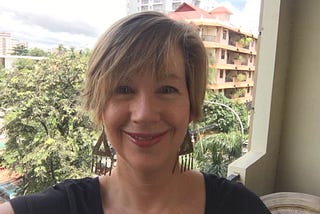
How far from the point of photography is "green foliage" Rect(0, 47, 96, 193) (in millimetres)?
1140

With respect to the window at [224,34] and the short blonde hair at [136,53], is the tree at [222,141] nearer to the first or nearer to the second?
the window at [224,34]

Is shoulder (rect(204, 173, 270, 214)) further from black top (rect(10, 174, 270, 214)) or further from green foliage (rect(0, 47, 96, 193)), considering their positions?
green foliage (rect(0, 47, 96, 193))

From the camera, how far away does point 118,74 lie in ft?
2.07

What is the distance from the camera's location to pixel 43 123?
1352 millimetres

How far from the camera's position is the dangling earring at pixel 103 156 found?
77 centimetres

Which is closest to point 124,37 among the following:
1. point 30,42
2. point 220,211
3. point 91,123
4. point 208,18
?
point 91,123

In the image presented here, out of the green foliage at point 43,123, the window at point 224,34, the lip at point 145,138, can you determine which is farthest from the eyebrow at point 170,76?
the window at point 224,34

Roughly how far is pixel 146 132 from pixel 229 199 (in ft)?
0.88

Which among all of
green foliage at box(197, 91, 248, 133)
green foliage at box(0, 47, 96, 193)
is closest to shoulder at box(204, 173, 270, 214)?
green foliage at box(0, 47, 96, 193)

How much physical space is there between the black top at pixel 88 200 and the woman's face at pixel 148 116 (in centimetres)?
13

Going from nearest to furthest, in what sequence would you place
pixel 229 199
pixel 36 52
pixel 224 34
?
pixel 229 199 < pixel 36 52 < pixel 224 34

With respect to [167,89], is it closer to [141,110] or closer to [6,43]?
[141,110]

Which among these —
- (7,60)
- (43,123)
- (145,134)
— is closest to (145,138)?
(145,134)

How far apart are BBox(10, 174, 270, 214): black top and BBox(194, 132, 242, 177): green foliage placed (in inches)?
39.4
